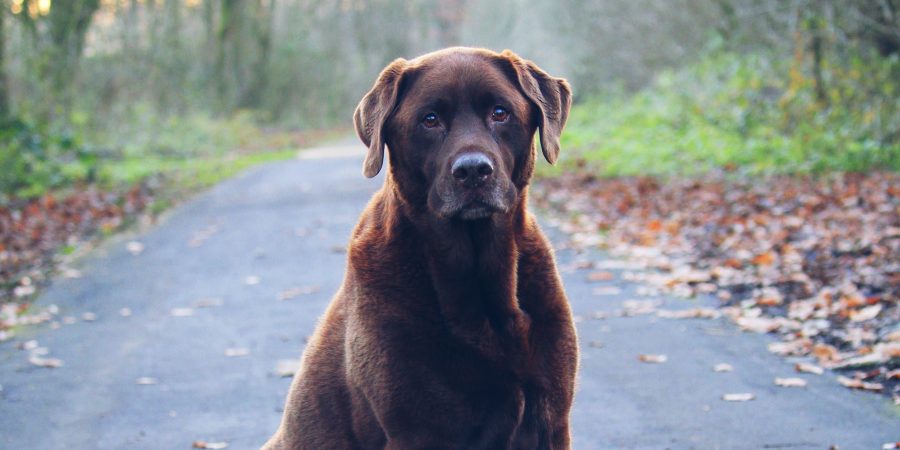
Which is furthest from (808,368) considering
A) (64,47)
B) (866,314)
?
(64,47)

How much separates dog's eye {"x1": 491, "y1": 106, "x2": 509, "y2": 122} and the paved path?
222cm

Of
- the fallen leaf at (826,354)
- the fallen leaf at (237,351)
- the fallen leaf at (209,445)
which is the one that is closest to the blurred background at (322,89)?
the fallen leaf at (237,351)

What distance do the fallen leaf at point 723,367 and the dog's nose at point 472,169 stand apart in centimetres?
354

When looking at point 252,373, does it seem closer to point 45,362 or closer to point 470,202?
point 45,362

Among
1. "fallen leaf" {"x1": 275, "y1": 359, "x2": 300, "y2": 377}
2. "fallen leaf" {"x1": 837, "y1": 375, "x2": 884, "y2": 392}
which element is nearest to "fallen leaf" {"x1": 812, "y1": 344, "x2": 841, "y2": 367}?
"fallen leaf" {"x1": 837, "y1": 375, "x2": 884, "y2": 392}

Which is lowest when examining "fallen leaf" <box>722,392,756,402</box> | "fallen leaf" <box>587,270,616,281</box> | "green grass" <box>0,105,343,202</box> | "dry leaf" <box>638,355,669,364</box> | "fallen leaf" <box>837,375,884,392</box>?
"green grass" <box>0,105,343,202</box>

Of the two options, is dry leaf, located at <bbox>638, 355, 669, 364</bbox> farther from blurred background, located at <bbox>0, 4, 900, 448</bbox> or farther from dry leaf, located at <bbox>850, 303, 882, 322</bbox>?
dry leaf, located at <bbox>850, 303, 882, 322</bbox>

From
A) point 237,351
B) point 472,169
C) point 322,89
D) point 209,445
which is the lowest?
point 322,89

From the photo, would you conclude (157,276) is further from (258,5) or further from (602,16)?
(258,5)

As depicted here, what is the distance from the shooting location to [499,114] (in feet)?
12.2

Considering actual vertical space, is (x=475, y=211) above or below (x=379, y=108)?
below

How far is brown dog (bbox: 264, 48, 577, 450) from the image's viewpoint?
3.34 meters

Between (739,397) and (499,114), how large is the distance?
9.86ft

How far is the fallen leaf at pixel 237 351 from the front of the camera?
7.86 metres
